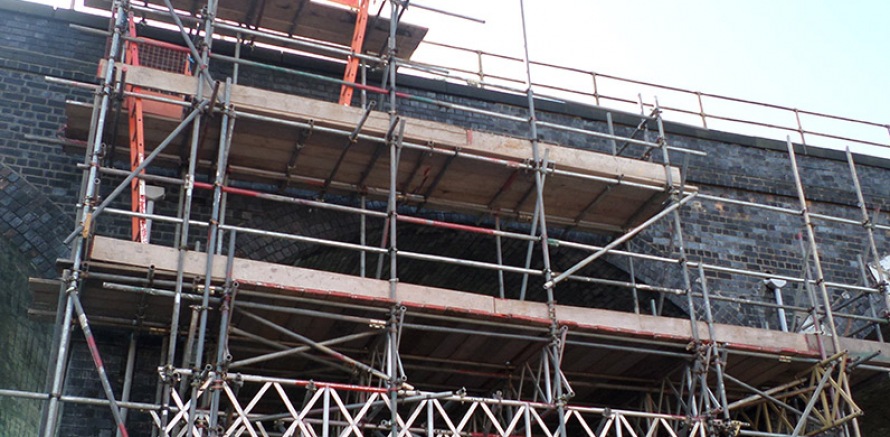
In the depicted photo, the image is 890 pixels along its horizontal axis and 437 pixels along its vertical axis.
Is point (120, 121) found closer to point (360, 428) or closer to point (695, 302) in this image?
point (360, 428)

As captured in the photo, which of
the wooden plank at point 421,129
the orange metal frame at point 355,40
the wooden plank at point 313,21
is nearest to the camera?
A: the wooden plank at point 421,129

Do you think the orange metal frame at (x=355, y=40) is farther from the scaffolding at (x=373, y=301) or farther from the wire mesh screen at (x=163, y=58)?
the wire mesh screen at (x=163, y=58)

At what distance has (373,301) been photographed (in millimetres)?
11258

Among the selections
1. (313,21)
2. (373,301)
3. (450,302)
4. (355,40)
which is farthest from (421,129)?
(313,21)

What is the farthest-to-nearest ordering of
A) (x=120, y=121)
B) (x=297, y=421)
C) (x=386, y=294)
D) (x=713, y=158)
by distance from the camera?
(x=713, y=158) → (x=120, y=121) → (x=386, y=294) → (x=297, y=421)

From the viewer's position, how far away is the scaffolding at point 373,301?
10.8 metres

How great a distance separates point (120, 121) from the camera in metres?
12.7

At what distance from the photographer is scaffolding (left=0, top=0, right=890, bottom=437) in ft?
35.5

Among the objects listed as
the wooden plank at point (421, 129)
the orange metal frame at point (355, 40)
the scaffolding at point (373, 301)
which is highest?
the orange metal frame at point (355, 40)

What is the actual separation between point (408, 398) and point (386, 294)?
3.73 feet

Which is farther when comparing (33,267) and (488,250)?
(488,250)

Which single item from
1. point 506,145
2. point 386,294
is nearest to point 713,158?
point 506,145

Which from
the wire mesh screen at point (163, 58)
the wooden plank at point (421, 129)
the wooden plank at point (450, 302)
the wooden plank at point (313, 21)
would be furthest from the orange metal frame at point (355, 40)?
the wooden plank at point (450, 302)

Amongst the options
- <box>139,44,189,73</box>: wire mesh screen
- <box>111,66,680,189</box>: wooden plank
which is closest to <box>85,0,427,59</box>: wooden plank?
<box>139,44,189,73</box>: wire mesh screen
